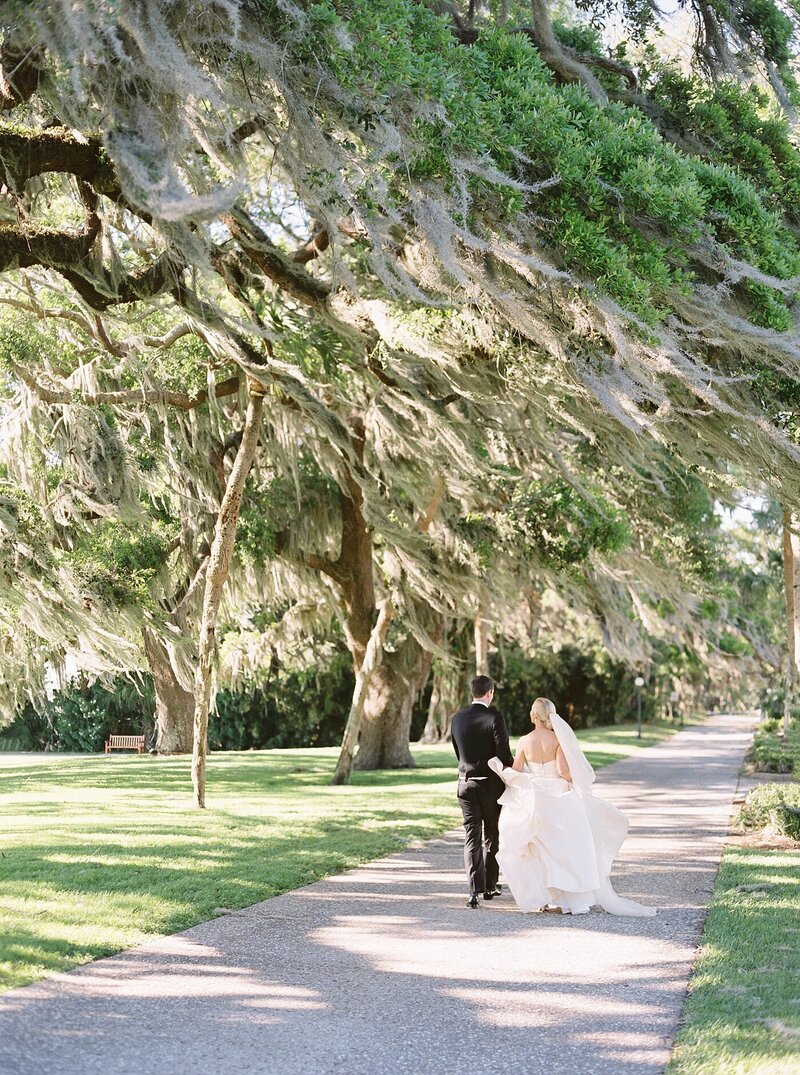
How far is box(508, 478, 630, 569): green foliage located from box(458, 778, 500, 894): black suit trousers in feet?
24.9

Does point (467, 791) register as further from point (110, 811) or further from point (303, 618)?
point (303, 618)

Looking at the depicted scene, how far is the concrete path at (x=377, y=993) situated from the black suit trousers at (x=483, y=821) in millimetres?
212

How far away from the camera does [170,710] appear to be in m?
20.4

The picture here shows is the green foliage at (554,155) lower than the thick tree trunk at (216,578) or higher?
higher

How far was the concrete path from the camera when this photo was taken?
4.04 metres

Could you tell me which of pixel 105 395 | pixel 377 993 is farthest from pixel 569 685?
pixel 377 993

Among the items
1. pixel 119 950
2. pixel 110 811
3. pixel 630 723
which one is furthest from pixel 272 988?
pixel 630 723

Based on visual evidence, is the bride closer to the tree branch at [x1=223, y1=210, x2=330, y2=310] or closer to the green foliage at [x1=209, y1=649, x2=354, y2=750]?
the tree branch at [x1=223, y1=210, x2=330, y2=310]

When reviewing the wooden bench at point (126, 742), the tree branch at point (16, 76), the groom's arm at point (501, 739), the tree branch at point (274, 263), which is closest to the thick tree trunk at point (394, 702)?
the wooden bench at point (126, 742)

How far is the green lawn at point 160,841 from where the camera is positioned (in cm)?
616

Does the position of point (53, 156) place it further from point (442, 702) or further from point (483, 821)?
point (442, 702)

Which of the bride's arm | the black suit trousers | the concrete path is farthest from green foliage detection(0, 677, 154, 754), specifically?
the concrete path

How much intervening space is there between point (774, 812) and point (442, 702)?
18.1m

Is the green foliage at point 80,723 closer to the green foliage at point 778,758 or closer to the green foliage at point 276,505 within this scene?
the green foliage at point 276,505
